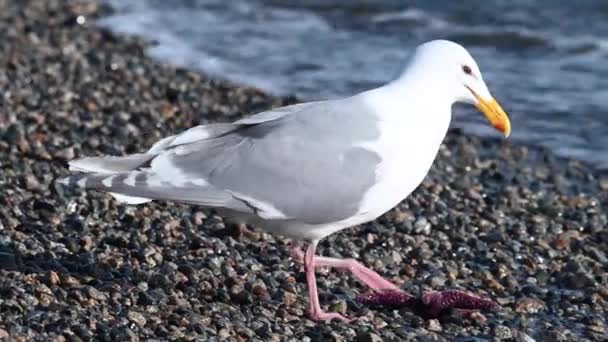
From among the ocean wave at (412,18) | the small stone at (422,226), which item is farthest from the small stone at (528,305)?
the ocean wave at (412,18)

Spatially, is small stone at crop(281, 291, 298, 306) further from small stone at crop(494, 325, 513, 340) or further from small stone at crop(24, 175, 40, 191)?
small stone at crop(24, 175, 40, 191)

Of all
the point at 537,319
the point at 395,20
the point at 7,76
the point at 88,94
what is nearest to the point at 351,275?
the point at 537,319

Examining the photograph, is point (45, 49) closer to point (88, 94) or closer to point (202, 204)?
point (88, 94)

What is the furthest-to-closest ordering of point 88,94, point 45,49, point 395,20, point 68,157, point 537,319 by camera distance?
1. point 395,20
2. point 45,49
3. point 88,94
4. point 68,157
5. point 537,319

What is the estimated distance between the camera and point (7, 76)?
36.9 ft

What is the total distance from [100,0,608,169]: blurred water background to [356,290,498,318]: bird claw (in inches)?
167

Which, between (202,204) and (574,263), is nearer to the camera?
(202,204)

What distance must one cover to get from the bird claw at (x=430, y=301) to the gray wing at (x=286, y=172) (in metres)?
0.64

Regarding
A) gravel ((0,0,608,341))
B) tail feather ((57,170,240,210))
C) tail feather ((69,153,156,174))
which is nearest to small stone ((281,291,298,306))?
gravel ((0,0,608,341))

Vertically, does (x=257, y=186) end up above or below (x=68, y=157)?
above

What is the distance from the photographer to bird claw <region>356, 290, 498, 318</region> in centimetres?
668

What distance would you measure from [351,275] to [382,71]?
20.4 feet

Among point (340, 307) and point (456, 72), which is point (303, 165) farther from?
point (456, 72)

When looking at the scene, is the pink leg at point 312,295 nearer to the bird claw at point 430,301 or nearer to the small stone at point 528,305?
the bird claw at point 430,301
